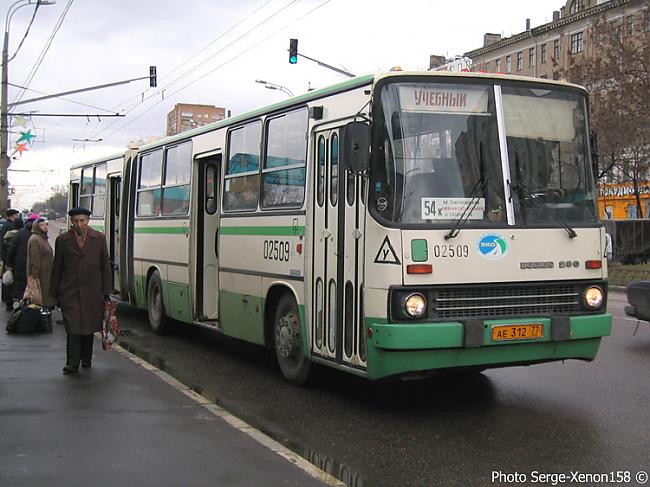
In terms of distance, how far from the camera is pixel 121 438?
235 inches

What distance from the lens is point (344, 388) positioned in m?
8.17

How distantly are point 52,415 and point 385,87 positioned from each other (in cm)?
394

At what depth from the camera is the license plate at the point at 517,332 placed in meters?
6.61

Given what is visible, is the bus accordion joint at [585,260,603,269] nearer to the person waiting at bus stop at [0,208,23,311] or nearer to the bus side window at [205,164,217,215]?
the bus side window at [205,164,217,215]

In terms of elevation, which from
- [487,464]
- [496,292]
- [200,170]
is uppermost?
[200,170]

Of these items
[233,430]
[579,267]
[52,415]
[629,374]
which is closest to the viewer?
[233,430]

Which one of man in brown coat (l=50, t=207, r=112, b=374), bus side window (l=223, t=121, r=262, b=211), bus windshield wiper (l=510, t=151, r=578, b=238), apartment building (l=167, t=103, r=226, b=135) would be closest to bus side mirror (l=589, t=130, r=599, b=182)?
bus windshield wiper (l=510, t=151, r=578, b=238)

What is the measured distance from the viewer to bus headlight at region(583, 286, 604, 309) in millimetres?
7129

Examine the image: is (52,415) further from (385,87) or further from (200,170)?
(200,170)

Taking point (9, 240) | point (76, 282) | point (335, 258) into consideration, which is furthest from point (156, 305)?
point (335, 258)

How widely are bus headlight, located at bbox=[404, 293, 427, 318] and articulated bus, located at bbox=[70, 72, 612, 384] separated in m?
0.02

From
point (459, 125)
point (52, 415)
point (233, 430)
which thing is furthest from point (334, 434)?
point (459, 125)

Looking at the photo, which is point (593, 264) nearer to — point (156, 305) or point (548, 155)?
point (548, 155)

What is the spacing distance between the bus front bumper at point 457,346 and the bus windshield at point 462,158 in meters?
0.88
